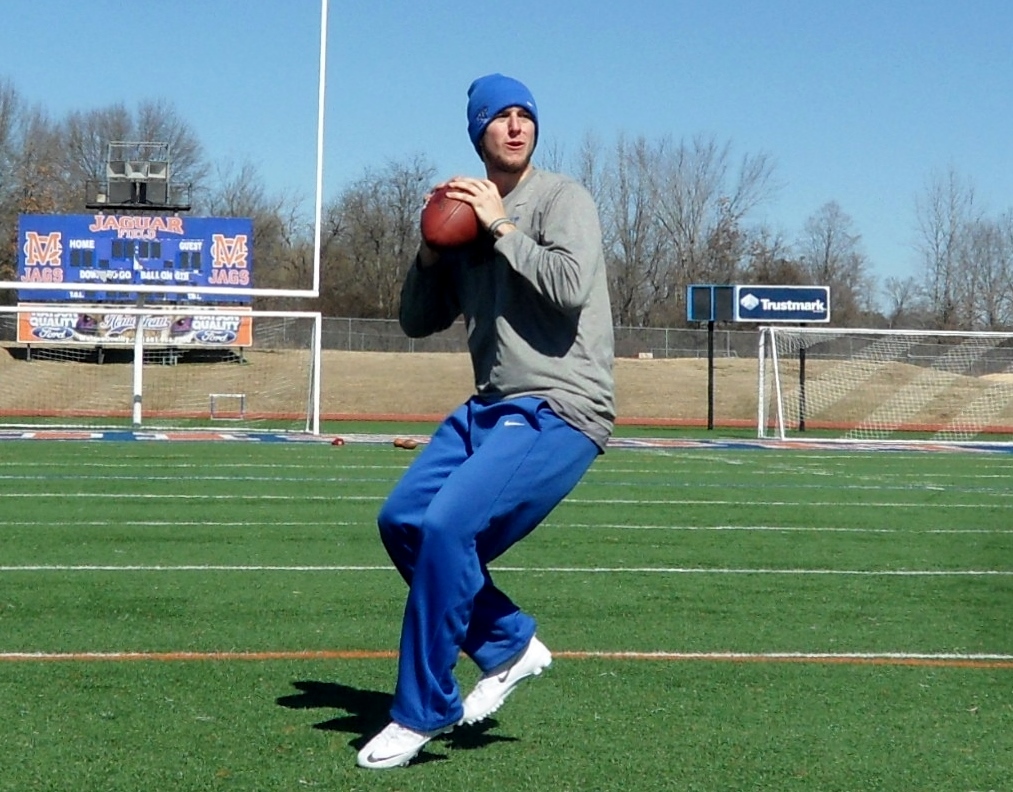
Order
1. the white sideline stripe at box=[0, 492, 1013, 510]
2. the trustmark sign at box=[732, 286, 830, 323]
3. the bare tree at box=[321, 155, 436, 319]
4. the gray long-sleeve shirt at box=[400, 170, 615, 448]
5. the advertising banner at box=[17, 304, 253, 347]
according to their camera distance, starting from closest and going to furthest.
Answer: the gray long-sleeve shirt at box=[400, 170, 615, 448]
the white sideline stripe at box=[0, 492, 1013, 510]
the trustmark sign at box=[732, 286, 830, 323]
the advertising banner at box=[17, 304, 253, 347]
the bare tree at box=[321, 155, 436, 319]

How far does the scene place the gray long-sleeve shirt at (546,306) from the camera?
3.73 m

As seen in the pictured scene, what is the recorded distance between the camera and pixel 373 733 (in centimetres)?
420

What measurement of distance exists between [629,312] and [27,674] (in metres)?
60.7

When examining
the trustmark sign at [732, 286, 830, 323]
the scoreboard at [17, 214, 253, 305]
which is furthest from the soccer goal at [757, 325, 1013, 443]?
the scoreboard at [17, 214, 253, 305]

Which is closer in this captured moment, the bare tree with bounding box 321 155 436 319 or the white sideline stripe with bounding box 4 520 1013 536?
the white sideline stripe with bounding box 4 520 1013 536

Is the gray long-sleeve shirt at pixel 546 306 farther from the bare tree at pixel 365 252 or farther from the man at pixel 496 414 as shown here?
the bare tree at pixel 365 252

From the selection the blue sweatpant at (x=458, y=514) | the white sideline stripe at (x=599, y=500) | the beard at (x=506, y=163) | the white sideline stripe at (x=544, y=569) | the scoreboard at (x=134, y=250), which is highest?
the scoreboard at (x=134, y=250)

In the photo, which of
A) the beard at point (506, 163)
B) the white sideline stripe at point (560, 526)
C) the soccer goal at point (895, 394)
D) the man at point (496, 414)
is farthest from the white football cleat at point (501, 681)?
the soccer goal at point (895, 394)

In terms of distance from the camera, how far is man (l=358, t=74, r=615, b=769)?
377cm

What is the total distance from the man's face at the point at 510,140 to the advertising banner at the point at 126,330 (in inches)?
1202

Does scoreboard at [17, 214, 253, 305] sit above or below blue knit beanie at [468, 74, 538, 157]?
above

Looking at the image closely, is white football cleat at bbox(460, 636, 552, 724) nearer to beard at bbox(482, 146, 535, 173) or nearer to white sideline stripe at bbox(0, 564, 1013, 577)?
beard at bbox(482, 146, 535, 173)

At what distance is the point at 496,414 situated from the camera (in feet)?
12.9

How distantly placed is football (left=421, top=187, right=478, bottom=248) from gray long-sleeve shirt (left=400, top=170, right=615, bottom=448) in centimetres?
8
